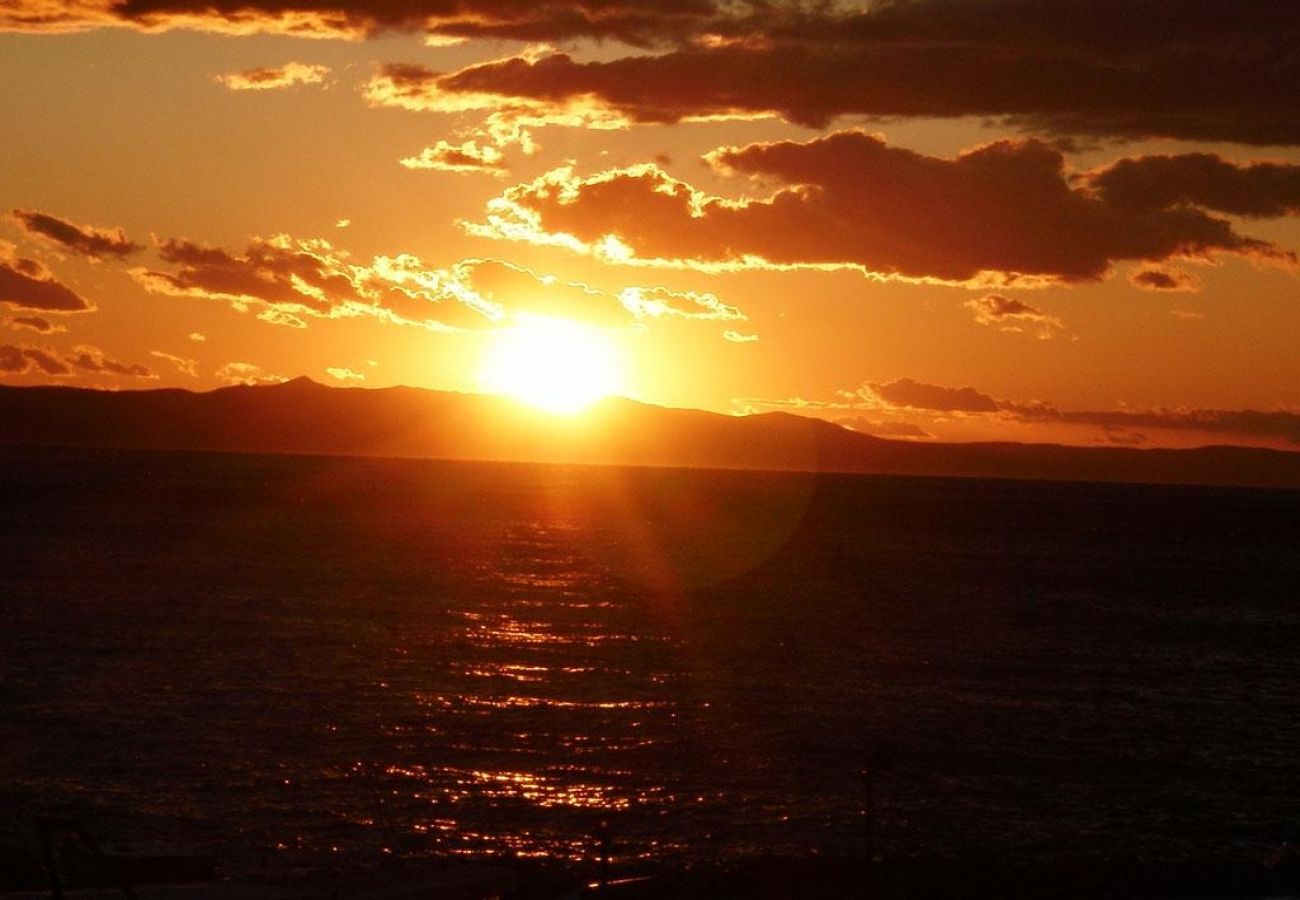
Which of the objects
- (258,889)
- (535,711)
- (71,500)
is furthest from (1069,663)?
(71,500)

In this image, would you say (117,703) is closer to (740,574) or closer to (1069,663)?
(1069,663)

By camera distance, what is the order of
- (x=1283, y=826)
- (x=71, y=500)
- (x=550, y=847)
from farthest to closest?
1. (x=71, y=500)
2. (x=1283, y=826)
3. (x=550, y=847)

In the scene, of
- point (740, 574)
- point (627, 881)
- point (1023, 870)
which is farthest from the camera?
point (740, 574)

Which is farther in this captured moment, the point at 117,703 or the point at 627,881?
the point at 117,703

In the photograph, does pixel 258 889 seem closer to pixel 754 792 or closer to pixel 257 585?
pixel 754 792

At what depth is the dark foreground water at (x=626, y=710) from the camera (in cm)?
3162

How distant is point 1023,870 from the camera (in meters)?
26.4

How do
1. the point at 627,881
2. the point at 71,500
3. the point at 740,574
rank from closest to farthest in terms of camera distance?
the point at 627,881
the point at 740,574
the point at 71,500

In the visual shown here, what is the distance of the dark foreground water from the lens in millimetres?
31625

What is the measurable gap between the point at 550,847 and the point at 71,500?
148273 millimetres

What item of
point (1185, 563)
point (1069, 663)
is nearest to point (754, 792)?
point (1069, 663)

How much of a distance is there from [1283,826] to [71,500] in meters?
152

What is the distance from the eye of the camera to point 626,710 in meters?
43.5

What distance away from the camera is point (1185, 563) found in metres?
127
